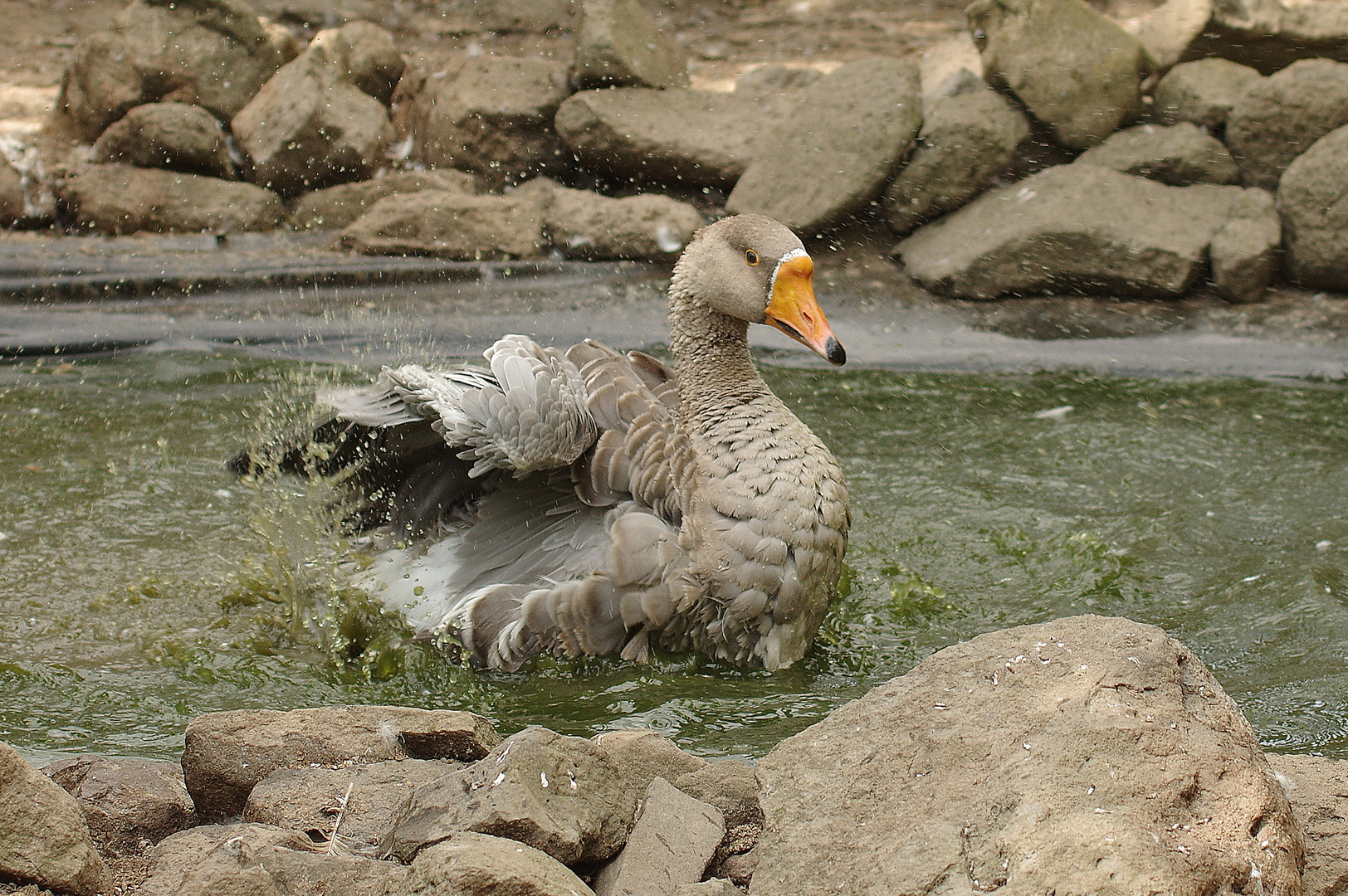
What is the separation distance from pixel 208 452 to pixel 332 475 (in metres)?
1.58

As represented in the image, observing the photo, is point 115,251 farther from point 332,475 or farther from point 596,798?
point 596,798

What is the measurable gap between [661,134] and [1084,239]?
9.26 feet

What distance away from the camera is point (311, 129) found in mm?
8172

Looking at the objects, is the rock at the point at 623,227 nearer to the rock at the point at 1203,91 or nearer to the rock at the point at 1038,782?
the rock at the point at 1203,91

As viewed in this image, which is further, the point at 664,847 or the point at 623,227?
the point at 623,227

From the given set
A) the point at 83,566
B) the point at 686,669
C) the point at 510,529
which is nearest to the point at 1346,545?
the point at 686,669

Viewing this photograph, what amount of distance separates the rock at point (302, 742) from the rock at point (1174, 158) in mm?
6237

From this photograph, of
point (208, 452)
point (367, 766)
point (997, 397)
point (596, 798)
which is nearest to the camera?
point (596, 798)

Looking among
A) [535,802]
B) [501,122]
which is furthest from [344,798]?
→ [501,122]

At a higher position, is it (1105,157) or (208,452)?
(1105,157)

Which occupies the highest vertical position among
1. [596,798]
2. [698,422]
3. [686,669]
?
[698,422]

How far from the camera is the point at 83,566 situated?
4.47m

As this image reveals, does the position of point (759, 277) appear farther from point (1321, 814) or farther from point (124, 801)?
point (124, 801)

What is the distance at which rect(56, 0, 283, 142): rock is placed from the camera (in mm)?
8352
